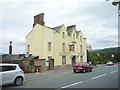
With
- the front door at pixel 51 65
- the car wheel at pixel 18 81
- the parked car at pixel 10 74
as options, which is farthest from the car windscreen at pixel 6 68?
A: the front door at pixel 51 65

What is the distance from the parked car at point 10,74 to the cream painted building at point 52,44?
18.4 m

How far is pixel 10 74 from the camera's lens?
1335 centimetres

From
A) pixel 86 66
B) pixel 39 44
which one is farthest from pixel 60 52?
pixel 86 66

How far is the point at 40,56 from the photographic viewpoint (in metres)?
36.7

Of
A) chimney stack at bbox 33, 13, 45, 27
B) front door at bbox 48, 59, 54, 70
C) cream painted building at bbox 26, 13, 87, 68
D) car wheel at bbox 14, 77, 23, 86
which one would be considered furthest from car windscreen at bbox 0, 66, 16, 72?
chimney stack at bbox 33, 13, 45, 27

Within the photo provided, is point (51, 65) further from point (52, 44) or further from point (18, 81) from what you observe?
point (18, 81)

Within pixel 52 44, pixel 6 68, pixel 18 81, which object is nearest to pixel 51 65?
pixel 52 44

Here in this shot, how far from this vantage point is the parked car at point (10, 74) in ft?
42.3

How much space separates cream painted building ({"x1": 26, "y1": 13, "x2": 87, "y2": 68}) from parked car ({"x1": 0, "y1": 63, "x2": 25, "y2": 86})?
18.4m

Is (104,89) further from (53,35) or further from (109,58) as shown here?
(109,58)

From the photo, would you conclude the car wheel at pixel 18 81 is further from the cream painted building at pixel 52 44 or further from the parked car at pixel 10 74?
the cream painted building at pixel 52 44

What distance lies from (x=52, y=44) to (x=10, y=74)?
880 inches

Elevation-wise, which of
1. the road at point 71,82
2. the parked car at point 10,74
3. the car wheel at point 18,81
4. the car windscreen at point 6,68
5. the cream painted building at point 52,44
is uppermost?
the cream painted building at point 52,44

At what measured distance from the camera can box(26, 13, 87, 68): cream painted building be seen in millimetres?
35562
